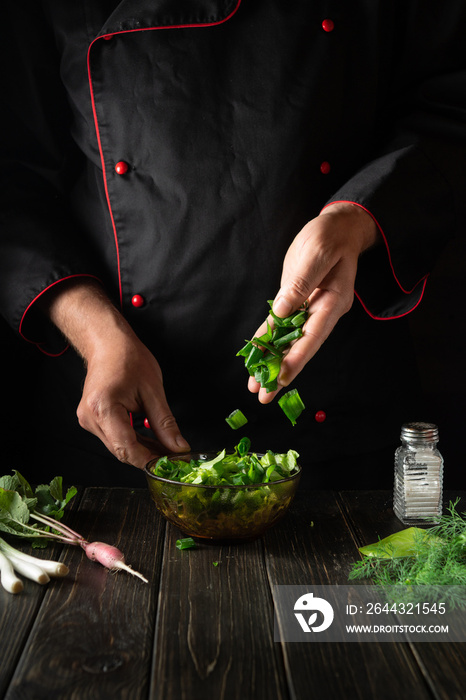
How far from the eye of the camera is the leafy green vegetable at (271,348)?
1.20 m

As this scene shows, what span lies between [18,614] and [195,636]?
24 cm

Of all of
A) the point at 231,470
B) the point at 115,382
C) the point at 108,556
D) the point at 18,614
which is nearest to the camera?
the point at 18,614

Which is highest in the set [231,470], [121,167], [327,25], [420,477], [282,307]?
[327,25]

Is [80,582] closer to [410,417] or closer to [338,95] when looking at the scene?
[410,417]

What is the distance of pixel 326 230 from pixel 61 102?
774mm

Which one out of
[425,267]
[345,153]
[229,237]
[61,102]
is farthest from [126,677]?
[61,102]

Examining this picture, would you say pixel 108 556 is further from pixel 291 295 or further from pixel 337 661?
pixel 291 295

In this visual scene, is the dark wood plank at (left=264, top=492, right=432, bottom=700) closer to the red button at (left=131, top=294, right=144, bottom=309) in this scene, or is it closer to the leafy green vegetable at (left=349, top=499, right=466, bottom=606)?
the leafy green vegetable at (left=349, top=499, right=466, bottom=606)

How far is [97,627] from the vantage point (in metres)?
0.86

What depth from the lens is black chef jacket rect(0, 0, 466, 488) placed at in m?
1.39

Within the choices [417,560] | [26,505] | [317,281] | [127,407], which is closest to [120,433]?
[127,407]

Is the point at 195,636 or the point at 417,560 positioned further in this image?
the point at 417,560

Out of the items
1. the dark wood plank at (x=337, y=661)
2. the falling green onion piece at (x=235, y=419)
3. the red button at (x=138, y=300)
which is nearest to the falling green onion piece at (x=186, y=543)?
the dark wood plank at (x=337, y=661)

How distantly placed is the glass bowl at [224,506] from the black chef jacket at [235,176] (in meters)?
0.43
